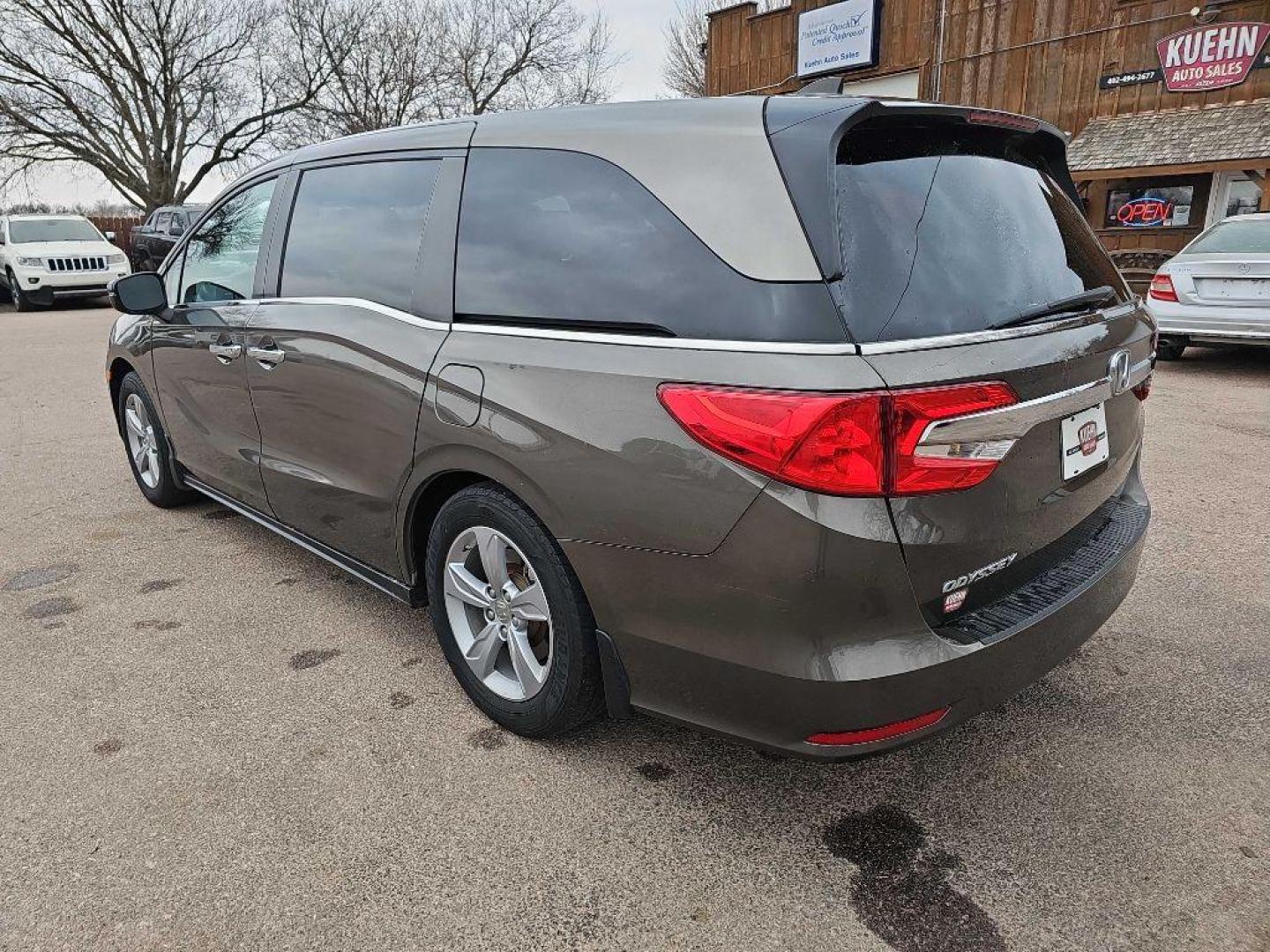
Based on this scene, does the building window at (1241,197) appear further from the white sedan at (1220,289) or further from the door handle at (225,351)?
the door handle at (225,351)

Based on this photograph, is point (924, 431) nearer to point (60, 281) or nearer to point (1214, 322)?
point (1214, 322)

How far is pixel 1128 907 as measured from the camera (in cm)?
190

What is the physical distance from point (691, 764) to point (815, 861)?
0.48 metres

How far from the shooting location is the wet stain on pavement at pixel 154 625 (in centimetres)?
327

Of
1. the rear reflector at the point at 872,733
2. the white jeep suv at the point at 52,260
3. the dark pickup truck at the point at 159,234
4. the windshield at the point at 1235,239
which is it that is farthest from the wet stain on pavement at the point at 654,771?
the dark pickup truck at the point at 159,234

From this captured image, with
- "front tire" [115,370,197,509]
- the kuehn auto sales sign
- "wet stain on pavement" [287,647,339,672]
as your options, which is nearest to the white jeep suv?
"front tire" [115,370,197,509]

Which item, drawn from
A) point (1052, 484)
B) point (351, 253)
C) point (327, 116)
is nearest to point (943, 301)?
point (1052, 484)

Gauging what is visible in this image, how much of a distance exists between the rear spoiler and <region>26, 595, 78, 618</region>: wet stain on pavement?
127 inches

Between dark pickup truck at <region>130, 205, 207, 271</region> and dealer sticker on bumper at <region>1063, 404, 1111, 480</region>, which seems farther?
dark pickup truck at <region>130, 205, 207, 271</region>

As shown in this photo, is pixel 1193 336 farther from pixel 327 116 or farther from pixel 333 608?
pixel 327 116

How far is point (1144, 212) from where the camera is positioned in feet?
48.3

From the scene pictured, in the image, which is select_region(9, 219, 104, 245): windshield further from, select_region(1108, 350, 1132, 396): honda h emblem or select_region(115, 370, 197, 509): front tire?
select_region(1108, 350, 1132, 396): honda h emblem

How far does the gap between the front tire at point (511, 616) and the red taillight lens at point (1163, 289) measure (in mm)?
8202

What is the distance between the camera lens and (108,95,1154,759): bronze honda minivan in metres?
1.74
